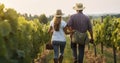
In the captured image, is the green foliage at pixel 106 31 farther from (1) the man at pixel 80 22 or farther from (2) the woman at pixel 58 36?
(2) the woman at pixel 58 36

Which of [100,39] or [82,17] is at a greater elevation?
[82,17]

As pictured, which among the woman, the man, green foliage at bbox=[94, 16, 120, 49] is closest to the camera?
the woman

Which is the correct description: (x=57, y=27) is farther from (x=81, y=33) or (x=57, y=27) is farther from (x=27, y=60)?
(x=27, y=60)

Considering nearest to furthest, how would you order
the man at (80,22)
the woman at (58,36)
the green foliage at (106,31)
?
the woman at (58,36) → the man at (80,22) → the green foliage at (106,31)

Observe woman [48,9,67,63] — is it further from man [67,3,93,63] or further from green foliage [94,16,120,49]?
green foliage [94,16,120,49]

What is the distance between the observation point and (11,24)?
5.51 metres

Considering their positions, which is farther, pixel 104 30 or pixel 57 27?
pixel 104 30

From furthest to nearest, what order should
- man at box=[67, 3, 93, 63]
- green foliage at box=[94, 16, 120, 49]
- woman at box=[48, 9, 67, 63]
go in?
1. green foliage at box=[94, 16, 120, 49]
2. man at box=[67, 3, 93, 63]
3. woman at box=[48, 9, 67, 63]

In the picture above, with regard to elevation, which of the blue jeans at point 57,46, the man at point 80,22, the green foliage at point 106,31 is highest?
the man at point 80,22

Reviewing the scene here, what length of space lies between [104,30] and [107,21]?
66 cm

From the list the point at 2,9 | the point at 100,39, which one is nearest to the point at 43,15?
the point at 100,39

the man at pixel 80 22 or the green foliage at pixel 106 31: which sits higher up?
the man at pixel 80 22

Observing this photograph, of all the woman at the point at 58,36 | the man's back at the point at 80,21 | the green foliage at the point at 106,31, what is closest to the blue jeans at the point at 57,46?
the woman at the point at 58,36

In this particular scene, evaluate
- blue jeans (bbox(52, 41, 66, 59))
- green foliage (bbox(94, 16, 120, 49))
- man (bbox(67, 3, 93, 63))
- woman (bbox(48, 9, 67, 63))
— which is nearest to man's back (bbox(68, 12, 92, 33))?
man (bbox(67, 3, 93, 63))
